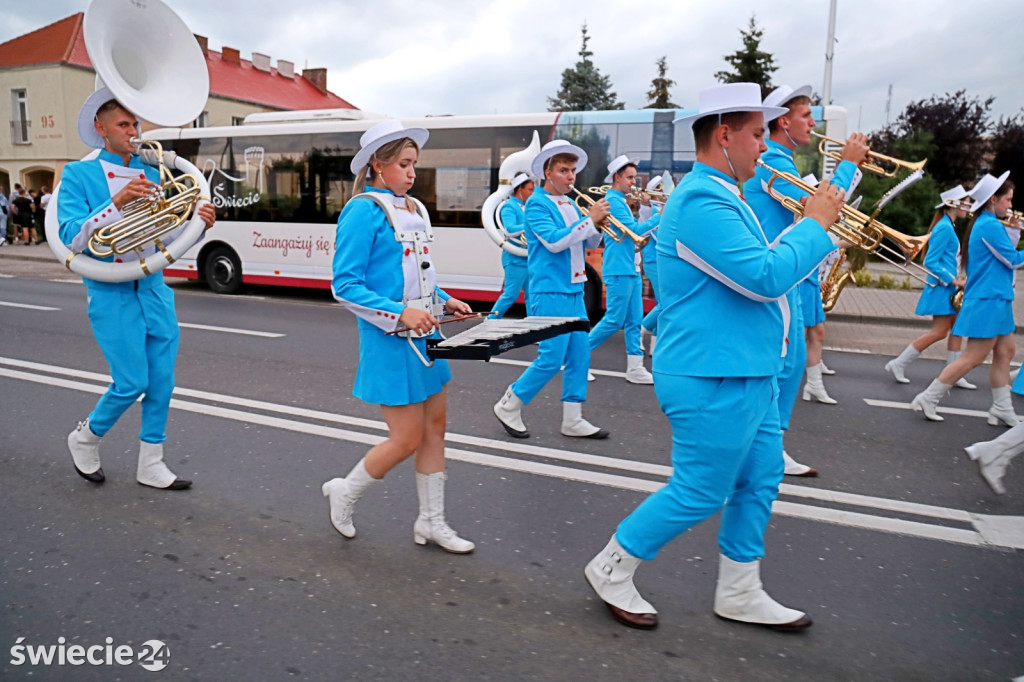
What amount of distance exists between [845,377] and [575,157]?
13.9ft

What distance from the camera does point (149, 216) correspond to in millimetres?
4004

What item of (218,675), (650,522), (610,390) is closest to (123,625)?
(218,675)

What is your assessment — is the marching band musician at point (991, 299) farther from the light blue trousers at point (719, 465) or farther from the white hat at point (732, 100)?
the white hat at point (732, 100)

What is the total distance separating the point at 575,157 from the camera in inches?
206

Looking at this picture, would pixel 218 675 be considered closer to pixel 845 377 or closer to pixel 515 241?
pixel 515 241

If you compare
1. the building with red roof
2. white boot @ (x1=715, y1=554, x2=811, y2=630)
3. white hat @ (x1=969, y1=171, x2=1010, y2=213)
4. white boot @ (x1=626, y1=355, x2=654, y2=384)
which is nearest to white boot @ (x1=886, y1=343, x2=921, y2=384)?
white hat @ (x1=969, y1=171, x2=1010, y2=213)

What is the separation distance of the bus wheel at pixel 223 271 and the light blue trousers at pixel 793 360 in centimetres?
1249

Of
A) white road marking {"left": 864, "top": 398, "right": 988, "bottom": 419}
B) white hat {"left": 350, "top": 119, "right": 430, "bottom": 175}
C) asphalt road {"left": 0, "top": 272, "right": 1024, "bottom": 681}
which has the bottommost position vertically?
asphalt road {"left": 0, "top": 272, "right": 1024, "bottom": 681}

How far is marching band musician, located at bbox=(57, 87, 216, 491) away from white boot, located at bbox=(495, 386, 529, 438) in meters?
2.13

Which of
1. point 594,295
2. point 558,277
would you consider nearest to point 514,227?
point 558,277

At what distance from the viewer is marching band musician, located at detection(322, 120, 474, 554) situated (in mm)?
3240

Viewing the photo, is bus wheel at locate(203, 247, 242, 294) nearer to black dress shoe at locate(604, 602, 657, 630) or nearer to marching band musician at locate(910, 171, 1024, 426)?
marching band musician at locate(910, 171, 1024, 426)

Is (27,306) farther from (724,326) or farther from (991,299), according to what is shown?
(991,299)

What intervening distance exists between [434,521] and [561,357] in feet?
6.27
